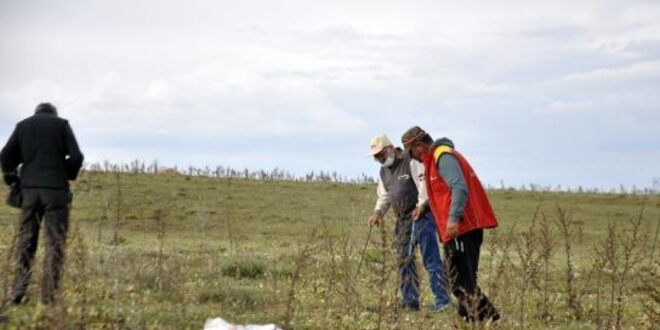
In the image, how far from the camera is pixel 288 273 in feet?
42.4

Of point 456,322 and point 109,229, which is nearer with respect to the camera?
point 456,322

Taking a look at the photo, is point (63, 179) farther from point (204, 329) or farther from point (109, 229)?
point (109, 229)

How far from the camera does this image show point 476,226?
843 centimetres

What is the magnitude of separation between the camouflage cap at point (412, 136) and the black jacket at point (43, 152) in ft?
10.5

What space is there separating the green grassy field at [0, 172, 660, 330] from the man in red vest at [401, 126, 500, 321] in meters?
0.24

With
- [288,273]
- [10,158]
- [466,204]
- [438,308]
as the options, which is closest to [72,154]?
[10,158]

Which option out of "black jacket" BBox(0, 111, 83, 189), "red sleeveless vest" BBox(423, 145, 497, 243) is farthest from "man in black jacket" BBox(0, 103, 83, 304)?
"red sleeveless vest" BBox(423, 145, 497, 243)

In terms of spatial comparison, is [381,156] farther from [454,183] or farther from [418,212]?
[454,183]

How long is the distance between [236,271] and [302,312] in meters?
2.91

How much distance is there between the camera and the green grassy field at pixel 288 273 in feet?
25.2

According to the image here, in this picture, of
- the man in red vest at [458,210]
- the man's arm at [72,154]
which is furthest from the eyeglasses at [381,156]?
the man's arm at [72,154]

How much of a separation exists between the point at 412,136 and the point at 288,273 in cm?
440

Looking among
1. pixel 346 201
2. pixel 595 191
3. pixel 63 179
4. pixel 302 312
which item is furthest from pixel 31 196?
pixel 595 191

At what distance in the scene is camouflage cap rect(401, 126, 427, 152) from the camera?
9156mm
